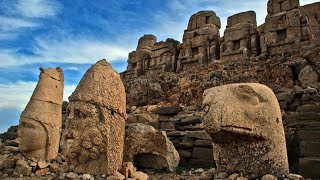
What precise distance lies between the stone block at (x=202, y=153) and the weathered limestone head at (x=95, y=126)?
2.76m

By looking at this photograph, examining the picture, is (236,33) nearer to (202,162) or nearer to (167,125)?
(167,125)

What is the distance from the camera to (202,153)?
23.2 ft

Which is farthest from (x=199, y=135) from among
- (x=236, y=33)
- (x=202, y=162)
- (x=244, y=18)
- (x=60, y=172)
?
(x=244, y=18)

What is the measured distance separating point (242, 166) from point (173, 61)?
69.5 feet

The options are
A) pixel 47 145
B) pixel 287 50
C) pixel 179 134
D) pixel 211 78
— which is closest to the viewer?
pixel 47 145

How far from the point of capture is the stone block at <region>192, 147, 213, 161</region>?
6960mm

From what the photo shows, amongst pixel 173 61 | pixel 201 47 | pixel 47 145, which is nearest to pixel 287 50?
pixel 201 47

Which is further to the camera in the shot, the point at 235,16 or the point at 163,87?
the point at 235,16

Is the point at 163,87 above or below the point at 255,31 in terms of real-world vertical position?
below

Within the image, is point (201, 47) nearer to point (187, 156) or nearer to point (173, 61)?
point (173, 61)

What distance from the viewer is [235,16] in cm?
2189

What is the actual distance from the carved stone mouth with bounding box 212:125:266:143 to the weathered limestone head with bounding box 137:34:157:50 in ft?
83.8

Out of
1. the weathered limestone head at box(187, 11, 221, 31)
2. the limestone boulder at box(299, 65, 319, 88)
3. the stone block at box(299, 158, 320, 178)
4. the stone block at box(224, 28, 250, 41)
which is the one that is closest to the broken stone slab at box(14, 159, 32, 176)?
the stone block at box(299, 158, 320, 178)

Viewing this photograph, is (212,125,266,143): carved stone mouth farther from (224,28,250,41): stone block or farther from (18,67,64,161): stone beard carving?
(224,28,250,41): stone block
